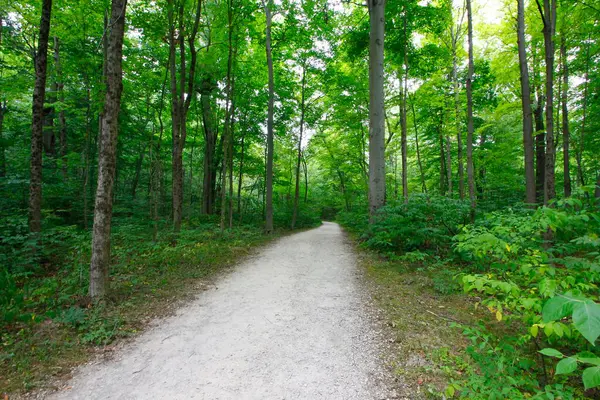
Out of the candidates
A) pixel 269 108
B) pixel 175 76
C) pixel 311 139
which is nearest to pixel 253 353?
pixel 175 76

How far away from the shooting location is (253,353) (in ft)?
9.60

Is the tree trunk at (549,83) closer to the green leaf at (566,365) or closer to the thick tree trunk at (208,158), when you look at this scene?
the green leaf at (566,365)

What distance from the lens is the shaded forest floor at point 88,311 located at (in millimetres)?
2738

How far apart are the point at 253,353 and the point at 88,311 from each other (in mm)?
2768

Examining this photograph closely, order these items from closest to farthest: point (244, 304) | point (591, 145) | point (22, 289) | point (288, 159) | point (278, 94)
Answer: point (244, 304) < point (22, 289) < point (591, 145) < point (278, 94) < point (288, 159)

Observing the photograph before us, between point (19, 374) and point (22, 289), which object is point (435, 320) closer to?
point (19, 374)

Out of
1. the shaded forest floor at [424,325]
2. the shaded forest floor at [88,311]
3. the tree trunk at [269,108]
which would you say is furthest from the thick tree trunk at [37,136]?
the shaded forest floor at [424,325]

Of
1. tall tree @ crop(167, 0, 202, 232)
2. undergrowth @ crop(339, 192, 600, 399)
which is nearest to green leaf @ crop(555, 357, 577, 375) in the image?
undergrowth @ crop(339, 192, 600, 399)

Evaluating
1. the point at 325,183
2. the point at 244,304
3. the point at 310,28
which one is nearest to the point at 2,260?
the point at 244,304

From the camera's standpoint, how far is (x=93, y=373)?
106 inches

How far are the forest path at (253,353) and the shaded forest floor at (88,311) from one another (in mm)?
299

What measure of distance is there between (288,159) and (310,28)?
35.8ft

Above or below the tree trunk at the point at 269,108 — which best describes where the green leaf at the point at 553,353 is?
below

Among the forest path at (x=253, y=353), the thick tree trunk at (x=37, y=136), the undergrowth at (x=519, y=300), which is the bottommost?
the forest path at (x=253, y=353)
